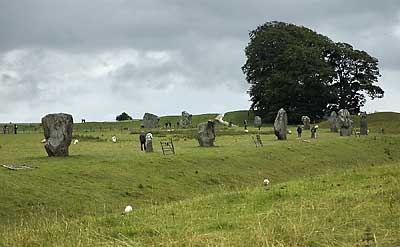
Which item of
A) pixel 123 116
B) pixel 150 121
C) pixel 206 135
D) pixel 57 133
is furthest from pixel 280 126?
pixel 123 116

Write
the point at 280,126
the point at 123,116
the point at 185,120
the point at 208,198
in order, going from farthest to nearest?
the point at 123,116
the point at 185,120
the point at 280,126
the point at 208,198

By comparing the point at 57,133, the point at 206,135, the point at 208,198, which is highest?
the point at 57,133

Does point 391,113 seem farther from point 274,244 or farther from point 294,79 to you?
point 274,244

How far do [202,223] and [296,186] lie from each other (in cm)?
822

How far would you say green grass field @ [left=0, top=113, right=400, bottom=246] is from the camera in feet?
37.8

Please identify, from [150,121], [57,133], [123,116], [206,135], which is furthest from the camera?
[123,116]

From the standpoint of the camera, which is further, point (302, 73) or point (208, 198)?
point (302, 73)

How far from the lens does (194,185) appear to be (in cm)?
3256

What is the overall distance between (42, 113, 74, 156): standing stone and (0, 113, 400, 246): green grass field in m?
1.49

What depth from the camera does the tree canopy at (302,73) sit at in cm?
9481

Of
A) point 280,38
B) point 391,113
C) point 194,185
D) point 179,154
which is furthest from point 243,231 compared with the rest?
point 280,38

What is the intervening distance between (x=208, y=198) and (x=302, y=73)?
7713cm

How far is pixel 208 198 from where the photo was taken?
20172mm

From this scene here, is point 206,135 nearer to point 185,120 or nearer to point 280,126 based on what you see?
point 280,126
